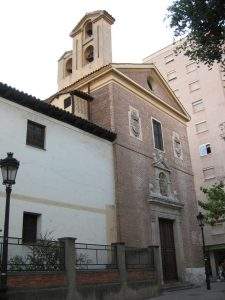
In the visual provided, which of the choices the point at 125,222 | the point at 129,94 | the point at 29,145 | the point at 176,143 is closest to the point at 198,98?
the point at 176,143

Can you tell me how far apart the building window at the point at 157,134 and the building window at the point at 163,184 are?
161cm

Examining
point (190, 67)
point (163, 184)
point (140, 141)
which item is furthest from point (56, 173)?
point (190, 67)

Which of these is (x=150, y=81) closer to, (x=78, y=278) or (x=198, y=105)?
(x=78, y=278)

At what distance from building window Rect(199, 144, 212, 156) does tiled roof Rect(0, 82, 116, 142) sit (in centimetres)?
2018

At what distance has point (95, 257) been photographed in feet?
45.7

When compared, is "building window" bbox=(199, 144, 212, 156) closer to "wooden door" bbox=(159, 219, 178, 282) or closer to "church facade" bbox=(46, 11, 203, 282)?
"church facade" bbox=(46, 11, 203, 282)

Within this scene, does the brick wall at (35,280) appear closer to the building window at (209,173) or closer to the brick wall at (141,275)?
the brick wall at (141,275)

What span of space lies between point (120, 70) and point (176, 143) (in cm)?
590

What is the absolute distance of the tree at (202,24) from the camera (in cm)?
1072

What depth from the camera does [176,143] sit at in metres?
23.0

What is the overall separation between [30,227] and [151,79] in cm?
1291

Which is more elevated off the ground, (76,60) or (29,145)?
(76,60)

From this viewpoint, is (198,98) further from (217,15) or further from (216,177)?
(217,15)

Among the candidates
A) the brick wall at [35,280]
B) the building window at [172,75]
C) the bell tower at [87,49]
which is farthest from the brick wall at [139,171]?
the building window at [172,75]
